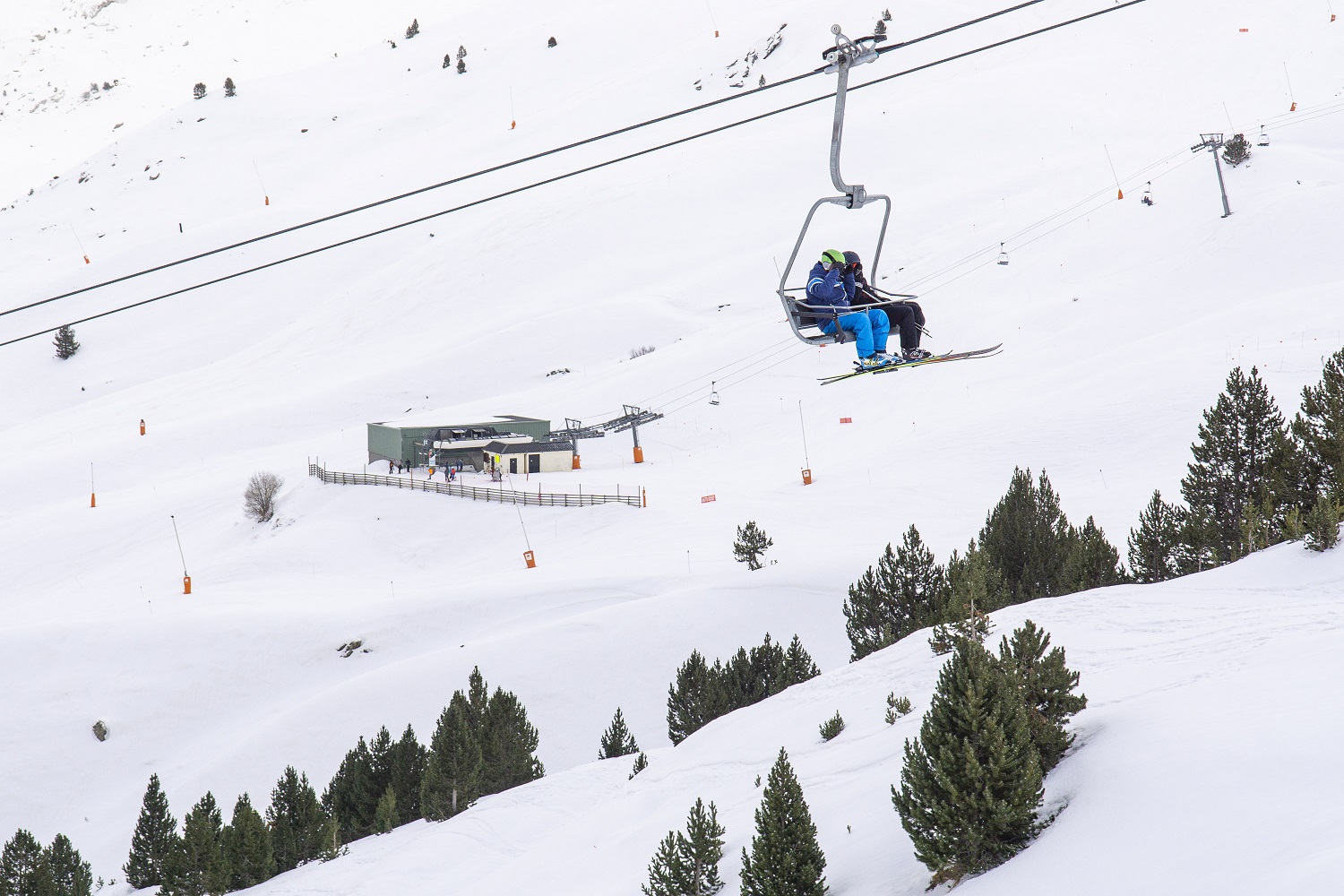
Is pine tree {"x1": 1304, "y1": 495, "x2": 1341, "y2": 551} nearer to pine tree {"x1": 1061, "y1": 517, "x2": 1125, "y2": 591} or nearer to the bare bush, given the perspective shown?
pine tree {"x1": 1061, "y1": 517, "x2": 1125, "y2": 591}

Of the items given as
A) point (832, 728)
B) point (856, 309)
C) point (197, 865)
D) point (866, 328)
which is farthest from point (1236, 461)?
point (197, 865)

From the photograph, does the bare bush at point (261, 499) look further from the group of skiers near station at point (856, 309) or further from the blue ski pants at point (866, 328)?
the blue ski pants at point (866, 328)

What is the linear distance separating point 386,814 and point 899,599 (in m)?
13.6

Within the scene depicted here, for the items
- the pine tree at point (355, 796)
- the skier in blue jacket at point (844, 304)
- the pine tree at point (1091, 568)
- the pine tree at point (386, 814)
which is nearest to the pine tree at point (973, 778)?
the skier in blue jacket at point (844, 304)

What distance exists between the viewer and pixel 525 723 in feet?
86.9

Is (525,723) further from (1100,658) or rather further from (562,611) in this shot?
(1100,658)

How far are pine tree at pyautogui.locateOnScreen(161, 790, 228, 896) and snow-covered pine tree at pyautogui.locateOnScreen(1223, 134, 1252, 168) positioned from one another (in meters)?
63.3

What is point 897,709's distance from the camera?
18.3 m

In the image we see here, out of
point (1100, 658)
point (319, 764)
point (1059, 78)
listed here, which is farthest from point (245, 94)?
point (1100, 658)

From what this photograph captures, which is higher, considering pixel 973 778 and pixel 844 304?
pixel 844 304

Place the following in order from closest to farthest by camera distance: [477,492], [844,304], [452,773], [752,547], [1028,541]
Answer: [844,304] < [452,773] < [1028,541] < [752,547] < [477,492]

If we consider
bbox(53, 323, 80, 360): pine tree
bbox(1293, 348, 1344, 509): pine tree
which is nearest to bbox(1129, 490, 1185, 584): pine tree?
bbox(1293, 348, 1344, 509): pine tree

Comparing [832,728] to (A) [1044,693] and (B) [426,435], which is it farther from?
(B) [426,435]

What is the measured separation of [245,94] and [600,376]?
87.9m
